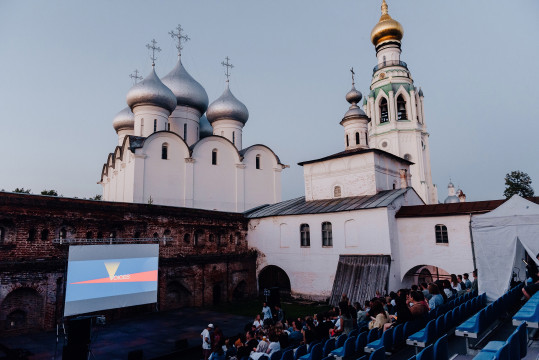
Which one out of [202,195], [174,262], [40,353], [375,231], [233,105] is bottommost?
[40,353]

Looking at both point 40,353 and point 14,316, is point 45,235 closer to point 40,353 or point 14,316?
point 14,316

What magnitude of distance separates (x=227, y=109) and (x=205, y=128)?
11.4 ft

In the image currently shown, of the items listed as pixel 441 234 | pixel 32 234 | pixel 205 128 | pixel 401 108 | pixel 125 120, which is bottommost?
pixel 441 234

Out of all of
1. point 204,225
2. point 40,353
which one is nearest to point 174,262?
point 204,225

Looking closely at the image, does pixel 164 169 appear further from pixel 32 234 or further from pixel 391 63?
pixel 391 63

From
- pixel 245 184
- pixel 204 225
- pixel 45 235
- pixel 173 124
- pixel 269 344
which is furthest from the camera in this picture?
pixel 173 124

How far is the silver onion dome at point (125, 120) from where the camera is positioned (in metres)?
33.0

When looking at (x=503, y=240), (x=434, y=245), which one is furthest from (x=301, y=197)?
(x=503, y=240)

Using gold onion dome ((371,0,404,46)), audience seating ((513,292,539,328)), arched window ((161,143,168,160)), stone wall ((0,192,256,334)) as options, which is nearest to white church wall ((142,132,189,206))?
arched window ((161,143,168,160))

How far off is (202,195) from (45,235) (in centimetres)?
1211

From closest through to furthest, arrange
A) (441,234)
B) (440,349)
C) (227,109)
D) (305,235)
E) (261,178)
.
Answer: (440,349) → (441,234) → (305,235) → (261,178) → (227,109)

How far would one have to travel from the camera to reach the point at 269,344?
8.37 meters

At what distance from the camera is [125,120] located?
33.0 m

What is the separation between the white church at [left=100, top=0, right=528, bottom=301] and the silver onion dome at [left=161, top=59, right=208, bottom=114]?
0.30 ft
